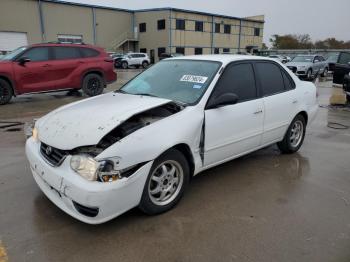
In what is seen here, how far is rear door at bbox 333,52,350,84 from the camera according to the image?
12.3 meters

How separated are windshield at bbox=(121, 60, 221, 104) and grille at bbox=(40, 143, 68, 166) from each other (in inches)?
55.3

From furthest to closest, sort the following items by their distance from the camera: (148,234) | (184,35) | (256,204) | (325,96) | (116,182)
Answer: (184,35) < (325,96) < (256,204) < (148,234) < (116,182)

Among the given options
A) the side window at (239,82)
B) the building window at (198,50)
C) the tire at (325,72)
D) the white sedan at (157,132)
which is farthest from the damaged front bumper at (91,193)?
the building window at (198,50)

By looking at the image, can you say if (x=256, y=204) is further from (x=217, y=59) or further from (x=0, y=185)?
(x=0, y=185)

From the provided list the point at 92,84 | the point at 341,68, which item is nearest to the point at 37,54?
the point at 92,84

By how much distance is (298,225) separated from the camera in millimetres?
3209

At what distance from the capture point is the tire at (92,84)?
36.3ft

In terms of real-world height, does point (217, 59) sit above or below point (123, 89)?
above

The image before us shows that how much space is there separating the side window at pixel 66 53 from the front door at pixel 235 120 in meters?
7.74

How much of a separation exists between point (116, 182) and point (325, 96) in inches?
477

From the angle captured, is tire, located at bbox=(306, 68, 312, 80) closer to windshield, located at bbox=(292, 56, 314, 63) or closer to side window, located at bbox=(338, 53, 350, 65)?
windshield, located at bbox=(292, 56, 314, 63)

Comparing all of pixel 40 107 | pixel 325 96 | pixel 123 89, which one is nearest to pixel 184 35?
pixel 325 96

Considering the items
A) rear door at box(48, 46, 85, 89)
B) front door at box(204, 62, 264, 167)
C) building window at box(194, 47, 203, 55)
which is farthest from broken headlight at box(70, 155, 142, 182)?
building window at box(194, 47, 203, 55)

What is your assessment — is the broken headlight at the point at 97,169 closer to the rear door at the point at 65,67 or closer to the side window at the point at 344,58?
the rear door at the point at 65,67
